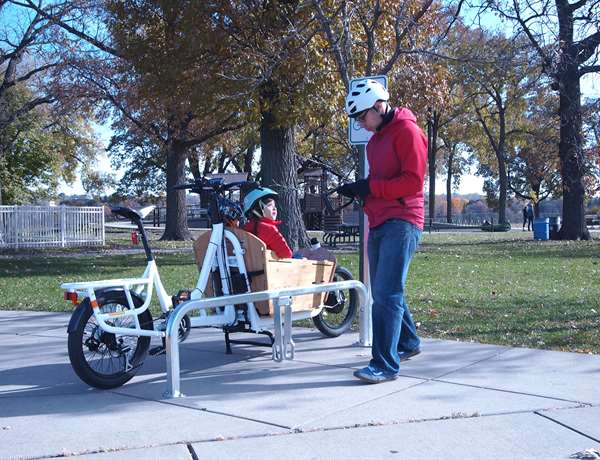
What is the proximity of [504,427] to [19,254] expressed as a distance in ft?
63.9

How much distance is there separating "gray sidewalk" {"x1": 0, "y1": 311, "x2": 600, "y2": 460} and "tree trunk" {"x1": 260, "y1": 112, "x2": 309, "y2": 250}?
27.7 feet

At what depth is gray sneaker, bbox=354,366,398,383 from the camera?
17.6 ft

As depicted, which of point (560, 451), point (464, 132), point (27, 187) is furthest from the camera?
point (464, 132)

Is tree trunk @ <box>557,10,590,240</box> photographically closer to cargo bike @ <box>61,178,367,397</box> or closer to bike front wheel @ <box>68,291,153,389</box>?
cargo bike @ <box>61,178,367,397</box>

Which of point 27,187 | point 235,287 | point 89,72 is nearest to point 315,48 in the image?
point 235,287

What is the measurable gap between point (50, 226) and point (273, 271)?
2022 cm

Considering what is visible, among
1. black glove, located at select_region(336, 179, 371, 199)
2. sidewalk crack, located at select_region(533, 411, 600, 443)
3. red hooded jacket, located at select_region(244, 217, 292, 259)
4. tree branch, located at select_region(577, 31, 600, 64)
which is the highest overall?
tree branch, located at select_region(577, 31, 600, 64)

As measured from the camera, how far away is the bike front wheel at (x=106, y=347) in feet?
16.9

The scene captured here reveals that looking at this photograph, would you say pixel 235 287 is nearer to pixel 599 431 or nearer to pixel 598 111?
pixel 599 431

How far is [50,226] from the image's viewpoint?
2464cm

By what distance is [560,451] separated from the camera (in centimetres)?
390

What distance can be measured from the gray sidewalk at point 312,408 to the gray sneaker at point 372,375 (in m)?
0.06

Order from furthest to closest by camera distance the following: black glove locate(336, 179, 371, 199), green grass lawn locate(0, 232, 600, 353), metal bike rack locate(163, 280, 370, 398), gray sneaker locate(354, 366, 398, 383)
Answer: green grass lawn locate(0, 232, 600, 353), black glove locate(336, 179, 371, 199), gray sneaker locate(354, 366, 398, 383), metal bike rack locate(163, 280, 370, 398)

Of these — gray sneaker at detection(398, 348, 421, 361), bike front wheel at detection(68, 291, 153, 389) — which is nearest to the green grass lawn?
gray sneaker at detection(398, 348, 421, 361)
